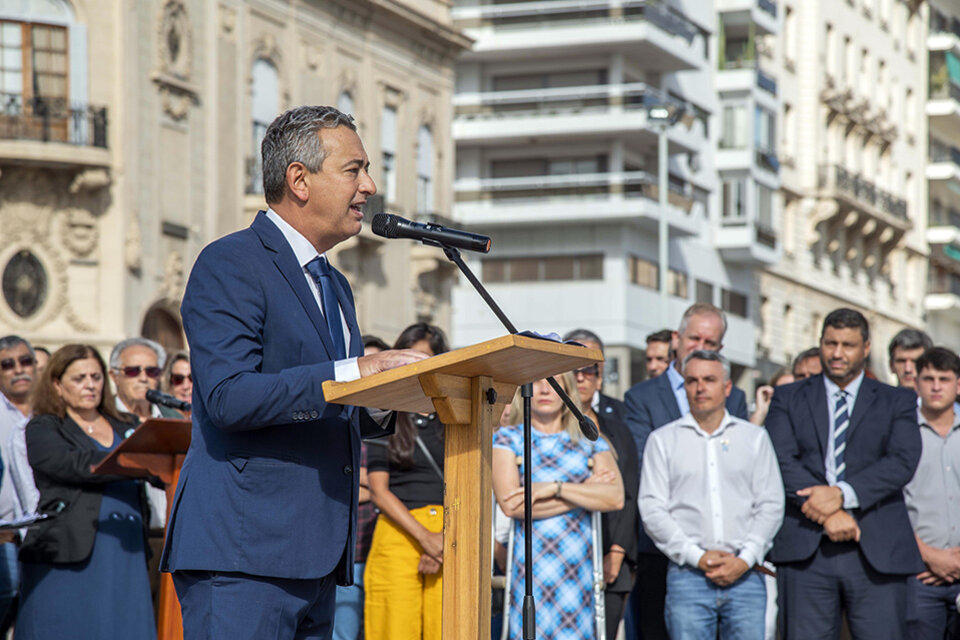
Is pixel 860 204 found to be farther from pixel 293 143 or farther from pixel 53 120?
pixel 293 143

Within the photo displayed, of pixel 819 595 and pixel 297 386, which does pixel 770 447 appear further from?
pixel 297 386

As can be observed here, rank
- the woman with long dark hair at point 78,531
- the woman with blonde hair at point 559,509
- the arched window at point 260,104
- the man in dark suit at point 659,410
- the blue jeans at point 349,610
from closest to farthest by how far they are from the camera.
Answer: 1. the woman with long dark hair at point 78,531
2. the woman with blonde hair at point 559,509
3. the blue jeans at point 349,610
4. the man in dark suit at point 659,410
5. the arched window at point 260,104

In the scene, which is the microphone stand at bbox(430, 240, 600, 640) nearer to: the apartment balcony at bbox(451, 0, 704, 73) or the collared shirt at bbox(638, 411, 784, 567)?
the collared shirt at bbox(638, 411, 784, 567)

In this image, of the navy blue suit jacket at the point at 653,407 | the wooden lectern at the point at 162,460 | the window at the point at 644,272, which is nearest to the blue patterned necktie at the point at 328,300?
the wooden lectern at the point at 162,460

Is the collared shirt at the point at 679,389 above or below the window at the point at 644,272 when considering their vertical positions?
below

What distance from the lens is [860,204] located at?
5625 cm

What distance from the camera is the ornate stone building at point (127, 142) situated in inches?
1030

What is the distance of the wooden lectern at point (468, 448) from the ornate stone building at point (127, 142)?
2198 cm

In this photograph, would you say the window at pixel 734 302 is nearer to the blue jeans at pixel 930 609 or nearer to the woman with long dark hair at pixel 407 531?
the blue jeans at pixel 930 609

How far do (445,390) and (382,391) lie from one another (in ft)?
0.64

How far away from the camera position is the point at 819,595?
29.8 ft

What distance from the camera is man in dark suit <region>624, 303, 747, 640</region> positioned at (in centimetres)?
1024

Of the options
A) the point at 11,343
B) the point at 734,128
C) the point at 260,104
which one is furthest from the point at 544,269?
the point at 11,343

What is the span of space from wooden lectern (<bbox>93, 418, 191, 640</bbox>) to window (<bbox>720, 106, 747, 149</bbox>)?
41485 mm
